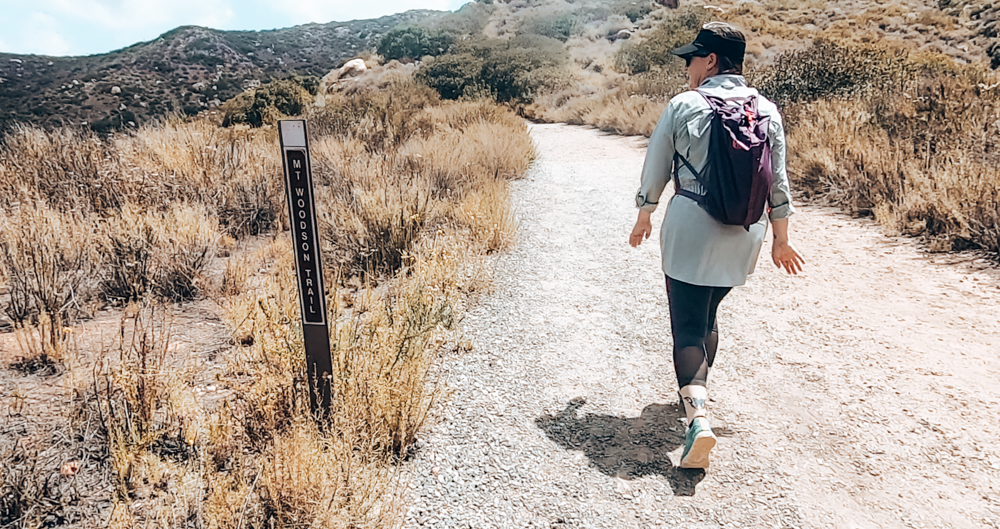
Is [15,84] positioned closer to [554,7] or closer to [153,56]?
[153,56]

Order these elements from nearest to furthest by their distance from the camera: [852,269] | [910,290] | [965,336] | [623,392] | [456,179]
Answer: [623,392] < [965,336] < [910,290] < [852,269] < [456,179]

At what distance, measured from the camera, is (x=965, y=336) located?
3.84 m

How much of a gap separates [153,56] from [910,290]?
37.6 meters

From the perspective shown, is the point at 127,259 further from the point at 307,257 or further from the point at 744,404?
the point at 744,404

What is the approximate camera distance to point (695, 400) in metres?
2.65

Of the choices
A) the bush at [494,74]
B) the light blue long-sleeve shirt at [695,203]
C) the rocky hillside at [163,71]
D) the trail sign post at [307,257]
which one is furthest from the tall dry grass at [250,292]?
the bush at [494,74]

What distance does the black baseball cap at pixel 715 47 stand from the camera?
2537 millimetres

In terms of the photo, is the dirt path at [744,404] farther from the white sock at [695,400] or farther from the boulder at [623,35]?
the boulder at [623,35]

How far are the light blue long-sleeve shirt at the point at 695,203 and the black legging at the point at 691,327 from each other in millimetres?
106

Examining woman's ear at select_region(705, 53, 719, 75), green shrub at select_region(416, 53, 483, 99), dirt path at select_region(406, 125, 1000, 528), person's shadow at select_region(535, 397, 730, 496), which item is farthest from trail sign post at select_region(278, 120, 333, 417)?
green shrub at select_region(416, 53, 483, 99)

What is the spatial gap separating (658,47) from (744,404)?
23.3 meters

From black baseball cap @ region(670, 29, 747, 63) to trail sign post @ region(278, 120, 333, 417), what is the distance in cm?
165

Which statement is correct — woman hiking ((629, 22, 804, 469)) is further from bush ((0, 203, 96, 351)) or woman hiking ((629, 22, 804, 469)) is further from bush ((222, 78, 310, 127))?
bush ((222, 78, 310, 127))

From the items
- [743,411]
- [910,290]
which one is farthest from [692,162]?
[910,290]
